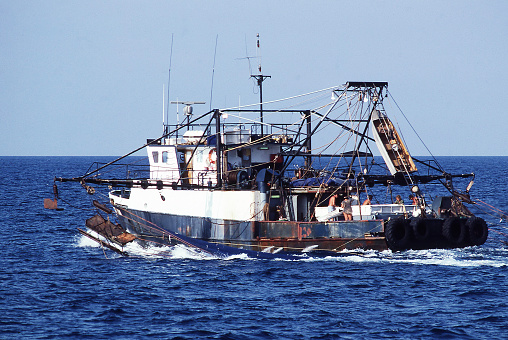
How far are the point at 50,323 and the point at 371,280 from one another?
37.6 feet

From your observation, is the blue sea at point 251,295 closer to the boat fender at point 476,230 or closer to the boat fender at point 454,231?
the boat fender at point 476,230

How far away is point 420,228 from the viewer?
2830cm

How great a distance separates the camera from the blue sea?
1994 centimetres

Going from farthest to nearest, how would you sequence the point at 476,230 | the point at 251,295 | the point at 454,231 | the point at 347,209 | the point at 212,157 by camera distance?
the point at 212,157 → the point at 347,209 → the point at 476,230 → the point at 454,231 → the point at 251,295

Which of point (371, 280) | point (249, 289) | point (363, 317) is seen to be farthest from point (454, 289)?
point (249, 289)

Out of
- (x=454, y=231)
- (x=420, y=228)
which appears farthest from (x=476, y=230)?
(x=420, y=228)

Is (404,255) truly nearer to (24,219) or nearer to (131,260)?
(131,260)

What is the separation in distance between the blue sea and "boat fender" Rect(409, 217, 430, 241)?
118 cm

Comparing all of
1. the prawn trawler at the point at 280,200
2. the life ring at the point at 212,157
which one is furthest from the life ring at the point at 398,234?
the life ring at the point at 212,157

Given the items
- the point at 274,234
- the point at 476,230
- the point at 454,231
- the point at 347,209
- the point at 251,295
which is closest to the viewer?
the point at 251,295

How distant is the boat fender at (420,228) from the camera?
28188mm

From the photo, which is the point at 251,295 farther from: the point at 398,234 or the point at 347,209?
the point at 347,209

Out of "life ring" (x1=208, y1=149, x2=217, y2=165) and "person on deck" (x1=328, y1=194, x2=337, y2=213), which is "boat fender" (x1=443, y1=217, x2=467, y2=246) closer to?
"person on deck" (x1=328, y1=194, x2=337, y2=213)

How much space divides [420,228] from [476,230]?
2504 millimetres
